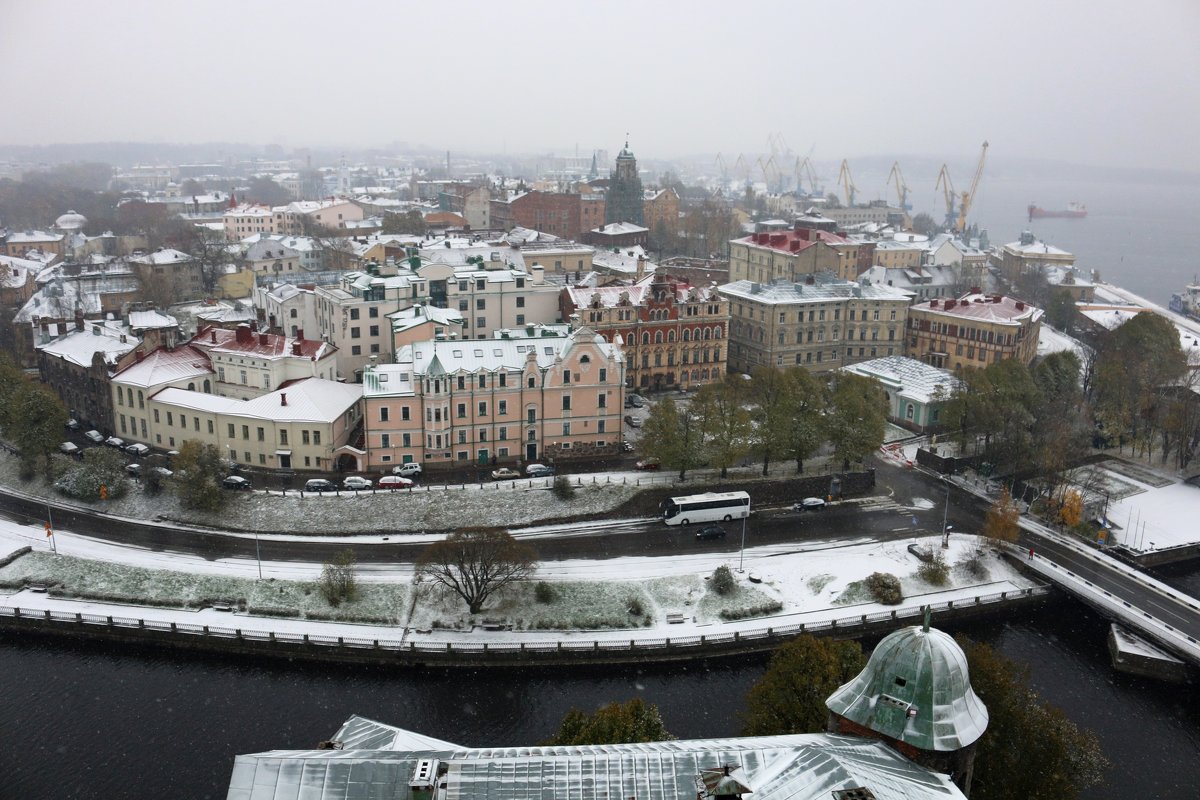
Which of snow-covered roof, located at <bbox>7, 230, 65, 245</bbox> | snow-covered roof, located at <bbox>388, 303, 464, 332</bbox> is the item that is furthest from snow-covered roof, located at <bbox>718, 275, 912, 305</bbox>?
snow-covered roof, located at <bbox>7, 230, 65, 245</bbox>

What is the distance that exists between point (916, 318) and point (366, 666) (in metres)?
54.0

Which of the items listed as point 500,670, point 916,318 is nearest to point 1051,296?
point 916,318

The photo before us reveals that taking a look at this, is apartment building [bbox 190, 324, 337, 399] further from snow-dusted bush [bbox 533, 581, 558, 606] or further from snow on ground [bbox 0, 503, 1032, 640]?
snow-dusted bush [bbox 533, 581, 558, 606]

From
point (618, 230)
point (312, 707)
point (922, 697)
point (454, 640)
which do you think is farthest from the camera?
point (618, 230)

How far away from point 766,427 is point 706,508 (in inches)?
267

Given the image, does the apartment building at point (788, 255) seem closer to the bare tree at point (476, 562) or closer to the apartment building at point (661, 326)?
the apartment building at point (661, 326)

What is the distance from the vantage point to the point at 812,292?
7231 cm

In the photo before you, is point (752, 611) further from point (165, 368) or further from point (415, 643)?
point (165, 368)

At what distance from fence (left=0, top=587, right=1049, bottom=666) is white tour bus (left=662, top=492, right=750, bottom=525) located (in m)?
9.52

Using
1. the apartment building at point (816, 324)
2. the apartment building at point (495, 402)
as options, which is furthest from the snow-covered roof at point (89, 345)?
the apartment building at point (816, 324)

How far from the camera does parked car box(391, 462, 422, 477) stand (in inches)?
1972

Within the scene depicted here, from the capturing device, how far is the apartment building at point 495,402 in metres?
50.8

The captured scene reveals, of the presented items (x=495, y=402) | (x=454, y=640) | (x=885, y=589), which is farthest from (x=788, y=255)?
(x=454, y=640)

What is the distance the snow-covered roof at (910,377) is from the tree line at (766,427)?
9000 mm
